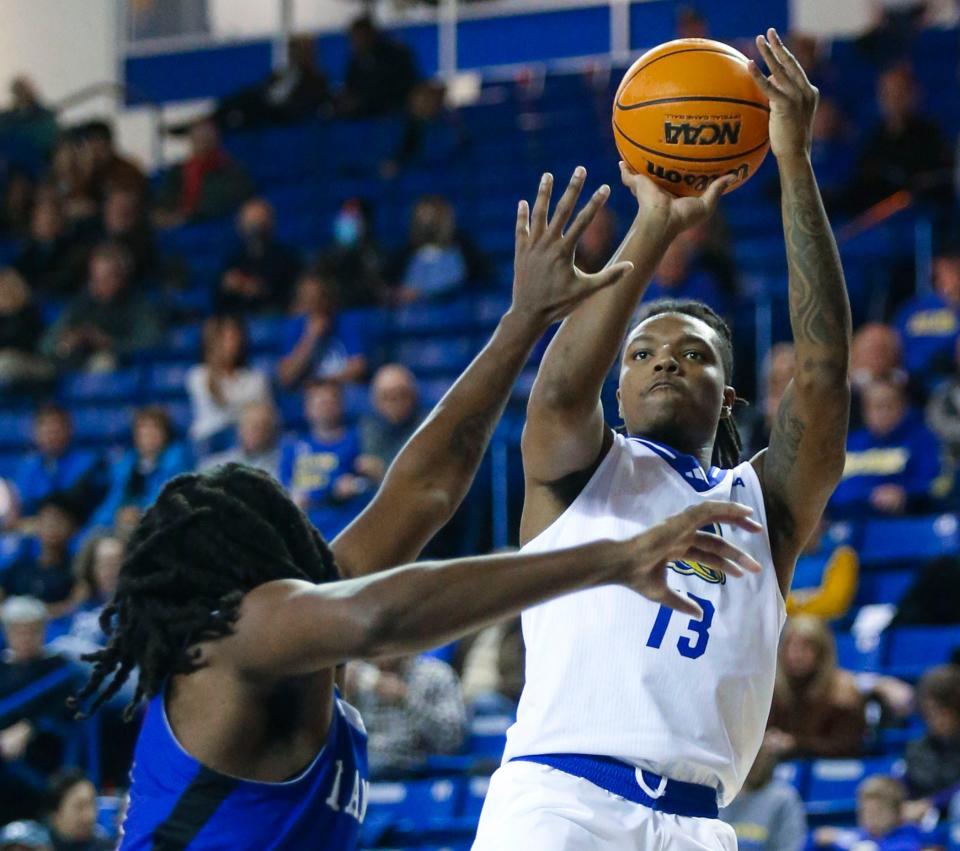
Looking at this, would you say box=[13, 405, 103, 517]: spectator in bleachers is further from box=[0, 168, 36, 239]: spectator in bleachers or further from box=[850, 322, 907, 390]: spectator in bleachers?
box=[850, 322, 907, 390]: spectator in bleachers

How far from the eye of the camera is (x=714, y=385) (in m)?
3.88

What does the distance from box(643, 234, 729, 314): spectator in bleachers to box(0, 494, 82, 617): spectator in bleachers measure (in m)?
3.69

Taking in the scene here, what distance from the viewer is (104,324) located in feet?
41.2

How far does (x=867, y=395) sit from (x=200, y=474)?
6248mm

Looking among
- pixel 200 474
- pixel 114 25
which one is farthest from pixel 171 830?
pixel 114 25

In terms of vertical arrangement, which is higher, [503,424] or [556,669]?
[556,669]

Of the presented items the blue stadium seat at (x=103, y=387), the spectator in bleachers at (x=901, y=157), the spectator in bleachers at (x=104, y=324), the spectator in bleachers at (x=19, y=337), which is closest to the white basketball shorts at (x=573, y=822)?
the spectator in bleachers at (x=901, y=157)

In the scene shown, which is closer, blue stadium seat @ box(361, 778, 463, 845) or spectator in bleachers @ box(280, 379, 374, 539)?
blue stadium seat @ box(361, 778, 463, 845)

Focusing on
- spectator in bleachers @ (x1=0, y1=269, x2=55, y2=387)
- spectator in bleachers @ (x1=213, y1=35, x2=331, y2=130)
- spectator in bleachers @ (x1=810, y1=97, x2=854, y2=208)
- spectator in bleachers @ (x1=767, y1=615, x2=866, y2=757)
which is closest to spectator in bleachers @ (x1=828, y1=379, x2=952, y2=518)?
spectator in bleachers @ (x1=767, y1=615, x2=866, y2=757)

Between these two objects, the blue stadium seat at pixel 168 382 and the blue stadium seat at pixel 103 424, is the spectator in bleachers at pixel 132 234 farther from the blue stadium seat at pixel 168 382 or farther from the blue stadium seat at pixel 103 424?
the blue stadium seat at pixel 103 424

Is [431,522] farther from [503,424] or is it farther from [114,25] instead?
[114,25]

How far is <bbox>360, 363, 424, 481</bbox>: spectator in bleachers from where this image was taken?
9.49 meters

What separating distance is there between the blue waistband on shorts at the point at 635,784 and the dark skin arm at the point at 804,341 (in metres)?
0.57

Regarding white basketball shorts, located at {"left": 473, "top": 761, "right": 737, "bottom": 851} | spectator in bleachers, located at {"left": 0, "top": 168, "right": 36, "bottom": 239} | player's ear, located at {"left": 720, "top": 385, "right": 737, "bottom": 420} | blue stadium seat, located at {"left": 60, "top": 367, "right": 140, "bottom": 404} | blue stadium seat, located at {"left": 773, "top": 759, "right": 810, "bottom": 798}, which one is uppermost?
player's ear, located at {"left": 720, "top": 385, "right": 737, "bottom": 420}
